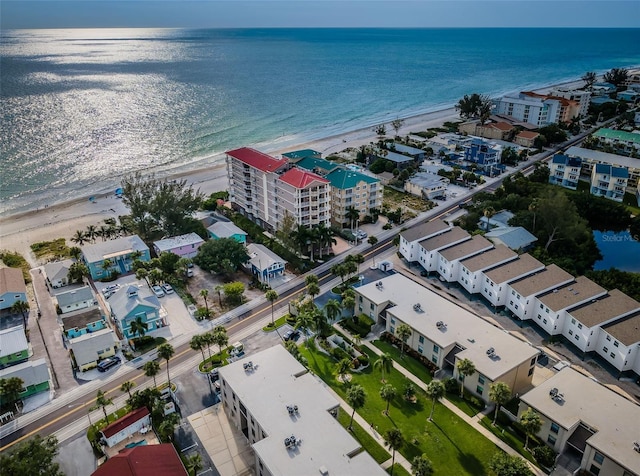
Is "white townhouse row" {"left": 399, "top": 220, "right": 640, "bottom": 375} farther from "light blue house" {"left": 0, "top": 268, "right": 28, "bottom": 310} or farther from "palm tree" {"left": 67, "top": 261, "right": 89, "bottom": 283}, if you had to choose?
"light blue house" {"left": 0, "top": 268, "right": 28, "bottom": 310}

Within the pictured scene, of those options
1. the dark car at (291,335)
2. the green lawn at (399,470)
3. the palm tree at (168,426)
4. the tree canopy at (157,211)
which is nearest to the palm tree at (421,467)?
the green lawn at (399,470)

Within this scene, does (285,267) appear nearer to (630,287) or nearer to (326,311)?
(326,311)

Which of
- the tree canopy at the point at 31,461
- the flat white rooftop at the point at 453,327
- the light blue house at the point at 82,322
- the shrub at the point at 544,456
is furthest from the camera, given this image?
the light blue house at the point at 82,322

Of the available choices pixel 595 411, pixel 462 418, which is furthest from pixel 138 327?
pixel 595 411

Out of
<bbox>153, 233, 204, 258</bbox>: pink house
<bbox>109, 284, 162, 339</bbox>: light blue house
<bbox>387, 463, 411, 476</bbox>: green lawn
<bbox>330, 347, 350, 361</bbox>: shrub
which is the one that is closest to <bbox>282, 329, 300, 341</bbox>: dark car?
<bbox>330, 347, 350, 361</bbox>: shrub

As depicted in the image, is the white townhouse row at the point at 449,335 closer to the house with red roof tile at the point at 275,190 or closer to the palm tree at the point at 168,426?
the house with red roof tile at the point at 275,190

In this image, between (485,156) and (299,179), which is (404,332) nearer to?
(299,179)
